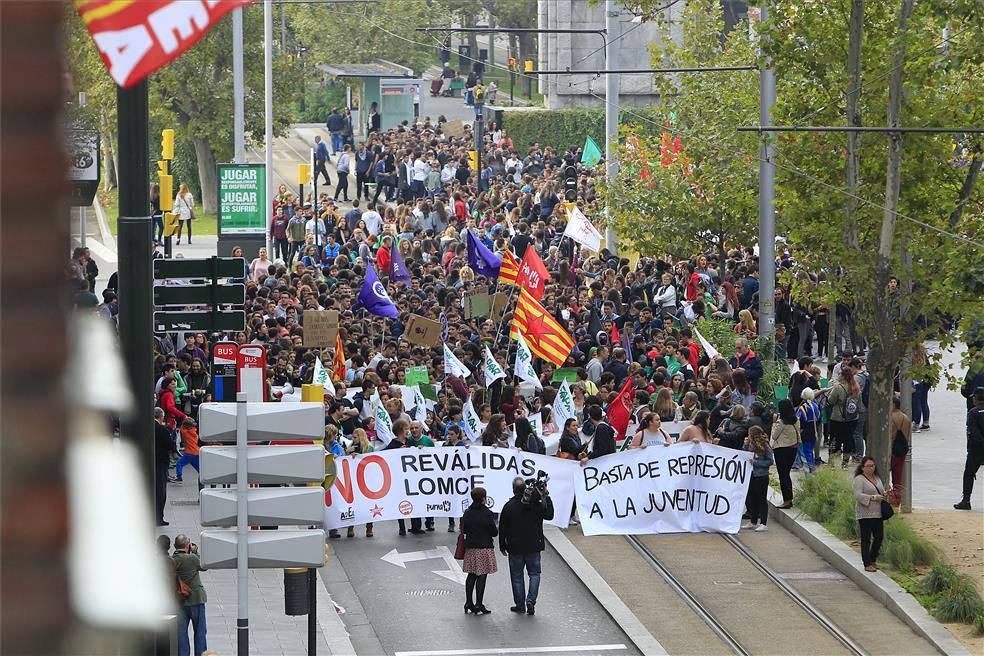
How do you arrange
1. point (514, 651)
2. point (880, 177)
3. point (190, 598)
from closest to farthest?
point (190, 598), point (514, 651), point (880, 177)

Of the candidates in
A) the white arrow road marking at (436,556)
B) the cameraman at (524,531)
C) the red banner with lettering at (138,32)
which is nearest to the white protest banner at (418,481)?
the white arrow road marking at (436,556)

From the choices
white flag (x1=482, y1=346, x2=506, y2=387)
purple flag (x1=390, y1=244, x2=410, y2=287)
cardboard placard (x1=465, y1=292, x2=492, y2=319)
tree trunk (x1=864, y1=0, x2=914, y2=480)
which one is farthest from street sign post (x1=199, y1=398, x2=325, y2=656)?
purple flag (x1=390, y1=244, x2=410, y2=287)

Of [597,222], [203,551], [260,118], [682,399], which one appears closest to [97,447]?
[203,551]

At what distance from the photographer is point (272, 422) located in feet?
31.3

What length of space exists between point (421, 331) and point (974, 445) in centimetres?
762

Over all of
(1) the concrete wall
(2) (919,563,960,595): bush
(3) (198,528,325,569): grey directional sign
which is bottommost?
(2) (919,563,960,595): bush

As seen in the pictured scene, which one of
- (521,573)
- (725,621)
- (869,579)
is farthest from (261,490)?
(869,579)

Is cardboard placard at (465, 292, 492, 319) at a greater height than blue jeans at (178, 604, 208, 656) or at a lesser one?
greater

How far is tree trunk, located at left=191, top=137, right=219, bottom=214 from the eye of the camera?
168 feet

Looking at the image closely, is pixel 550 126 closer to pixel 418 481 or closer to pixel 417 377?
pixel 417 377

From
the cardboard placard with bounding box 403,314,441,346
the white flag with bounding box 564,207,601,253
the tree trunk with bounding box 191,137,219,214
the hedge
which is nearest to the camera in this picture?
the cardboard placard with bounding box 403,314,441,346

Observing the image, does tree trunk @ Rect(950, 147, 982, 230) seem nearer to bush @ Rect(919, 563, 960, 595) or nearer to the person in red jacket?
bush @ Rect(919, 563, 960, 595)

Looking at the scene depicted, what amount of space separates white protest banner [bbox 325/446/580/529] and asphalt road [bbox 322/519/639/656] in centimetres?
43

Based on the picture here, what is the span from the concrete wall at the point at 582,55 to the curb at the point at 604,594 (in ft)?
150
